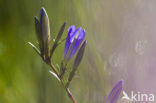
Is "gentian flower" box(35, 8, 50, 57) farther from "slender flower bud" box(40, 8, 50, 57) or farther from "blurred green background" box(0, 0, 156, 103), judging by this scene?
"blurred green background" box(0, 0, 156, 103)

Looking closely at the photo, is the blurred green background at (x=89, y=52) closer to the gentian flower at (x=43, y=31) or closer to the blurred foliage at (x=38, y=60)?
the blurred foliage at (x=38, y=60)

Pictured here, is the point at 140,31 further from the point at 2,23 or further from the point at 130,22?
the point at 2,23

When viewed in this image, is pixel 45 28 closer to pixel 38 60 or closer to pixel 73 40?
pixel 73 40

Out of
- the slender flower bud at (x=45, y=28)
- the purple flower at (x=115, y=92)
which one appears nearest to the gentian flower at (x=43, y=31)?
the slender flower bud at (x=45, y=28)

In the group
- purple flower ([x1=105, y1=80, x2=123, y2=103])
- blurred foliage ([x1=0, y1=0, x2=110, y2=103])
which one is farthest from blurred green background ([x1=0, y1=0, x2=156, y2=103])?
purple flower ([x1=105, y1=80, x2=123, y2=103])

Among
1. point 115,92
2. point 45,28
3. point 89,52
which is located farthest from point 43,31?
point 89,52

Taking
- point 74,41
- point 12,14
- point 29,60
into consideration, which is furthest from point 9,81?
point 74,41
